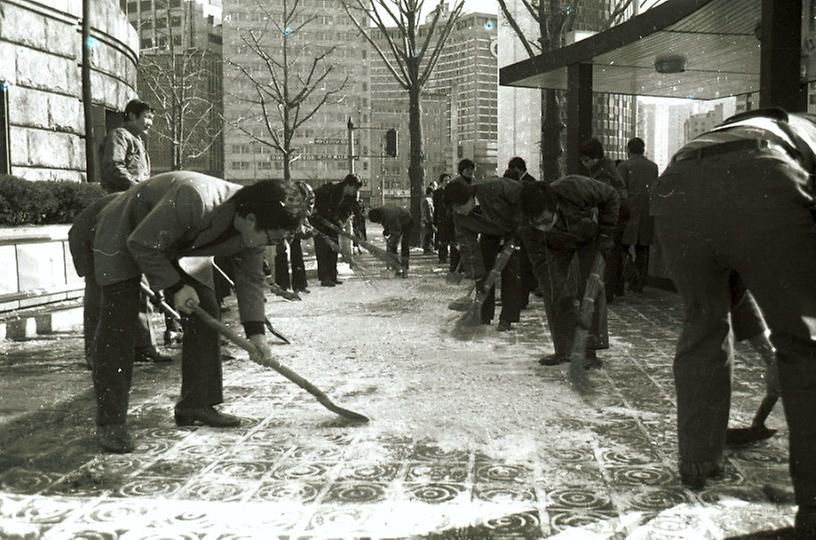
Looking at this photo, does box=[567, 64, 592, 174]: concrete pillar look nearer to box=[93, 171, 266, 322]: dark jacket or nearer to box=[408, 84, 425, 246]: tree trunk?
box=[93, 171, 266, 322]: dark jacket

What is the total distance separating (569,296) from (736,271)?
10.5ft

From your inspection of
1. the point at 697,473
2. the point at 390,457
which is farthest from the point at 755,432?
the point at 390,457

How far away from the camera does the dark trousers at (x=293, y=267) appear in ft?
40.7

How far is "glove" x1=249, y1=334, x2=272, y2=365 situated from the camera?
454 cm

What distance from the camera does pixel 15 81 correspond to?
11469mm

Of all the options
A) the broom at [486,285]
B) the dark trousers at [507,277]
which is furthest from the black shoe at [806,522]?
the dark trousers at [507,277]

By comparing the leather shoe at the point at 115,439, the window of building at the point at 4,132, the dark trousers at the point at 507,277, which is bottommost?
the leather shoe at the point at 115,439

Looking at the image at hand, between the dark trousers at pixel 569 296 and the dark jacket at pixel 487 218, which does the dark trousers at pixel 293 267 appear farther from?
the dark trousers at pixel 569 296

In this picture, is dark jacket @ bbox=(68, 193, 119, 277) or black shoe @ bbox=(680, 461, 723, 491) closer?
black shoe @ bbox=(680, 461, 723, 491)

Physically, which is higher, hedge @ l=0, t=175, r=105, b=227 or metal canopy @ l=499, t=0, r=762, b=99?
metal canopy @ l=499, t=0, r=762, b=99

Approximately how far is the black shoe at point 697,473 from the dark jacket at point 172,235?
2407mm

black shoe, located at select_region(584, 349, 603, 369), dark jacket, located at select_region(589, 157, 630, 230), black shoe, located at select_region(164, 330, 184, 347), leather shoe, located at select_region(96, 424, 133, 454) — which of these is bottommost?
black shoe, located at select_region(164, 330, 184, 347)

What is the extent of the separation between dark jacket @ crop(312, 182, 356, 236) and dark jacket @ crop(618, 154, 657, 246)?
4415mm

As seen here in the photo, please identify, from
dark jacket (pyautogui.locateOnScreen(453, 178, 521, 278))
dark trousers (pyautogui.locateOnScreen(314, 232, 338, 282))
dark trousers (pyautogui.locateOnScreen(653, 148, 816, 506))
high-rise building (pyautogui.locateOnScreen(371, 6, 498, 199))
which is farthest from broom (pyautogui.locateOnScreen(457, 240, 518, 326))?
high-rise building (pyautogui.locateOnScreen(371, 6, 498, 199))
